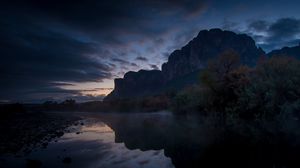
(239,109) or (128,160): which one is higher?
(239,109)

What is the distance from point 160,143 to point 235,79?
22.6m

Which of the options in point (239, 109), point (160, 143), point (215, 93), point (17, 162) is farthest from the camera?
point (215, 93)

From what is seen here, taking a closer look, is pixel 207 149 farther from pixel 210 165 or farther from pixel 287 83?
pixel 287 83

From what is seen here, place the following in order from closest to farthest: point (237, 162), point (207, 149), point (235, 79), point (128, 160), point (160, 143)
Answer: point (237, 162) → point (128, 160) → point (207, 149) → point (160, 143) → point (235, 79)

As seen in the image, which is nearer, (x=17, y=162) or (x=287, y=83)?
(x=17, y=162)

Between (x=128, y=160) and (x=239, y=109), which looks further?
(x=239, y=109)

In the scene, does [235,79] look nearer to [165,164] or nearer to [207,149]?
[207,149]

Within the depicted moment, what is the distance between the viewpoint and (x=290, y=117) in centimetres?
2353

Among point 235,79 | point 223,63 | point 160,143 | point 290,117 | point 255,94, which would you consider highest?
point 223,63

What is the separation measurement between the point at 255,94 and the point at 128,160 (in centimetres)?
2168

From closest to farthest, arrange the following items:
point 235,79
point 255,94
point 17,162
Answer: point 17,162, point 255,94, point 235,79

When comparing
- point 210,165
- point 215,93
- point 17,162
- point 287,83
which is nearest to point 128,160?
point 210,165

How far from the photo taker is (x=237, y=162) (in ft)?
46.6

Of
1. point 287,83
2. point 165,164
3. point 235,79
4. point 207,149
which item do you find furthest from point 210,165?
point 235,79
